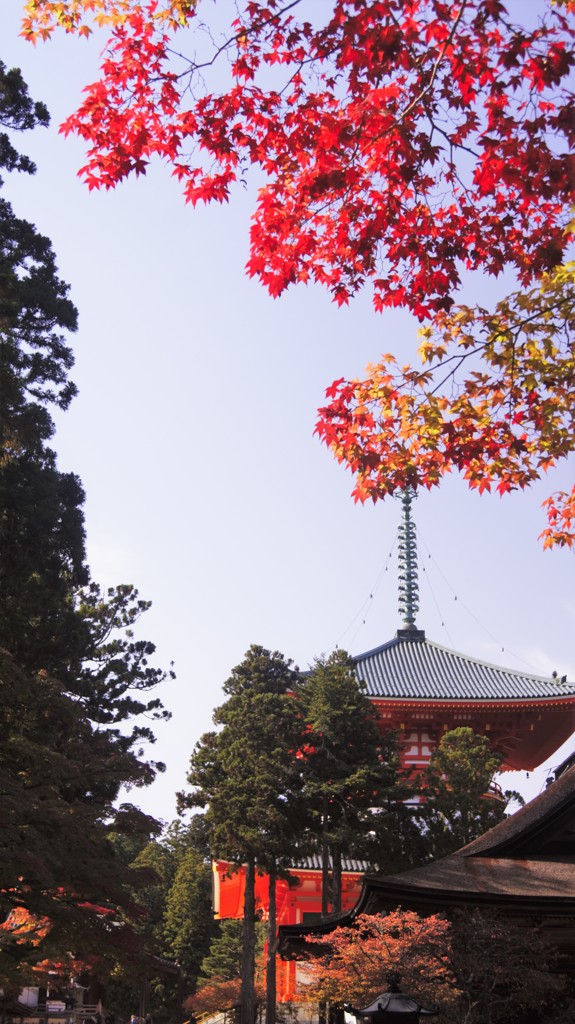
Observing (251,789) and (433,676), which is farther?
(433,676)

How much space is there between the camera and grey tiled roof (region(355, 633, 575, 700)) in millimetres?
28594

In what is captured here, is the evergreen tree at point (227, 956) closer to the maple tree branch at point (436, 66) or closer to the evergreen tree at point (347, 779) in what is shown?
the evergreen tree at point (347, 779)

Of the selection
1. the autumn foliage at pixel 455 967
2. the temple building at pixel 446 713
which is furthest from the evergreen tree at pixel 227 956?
the autumn foliage at pixel 455 967

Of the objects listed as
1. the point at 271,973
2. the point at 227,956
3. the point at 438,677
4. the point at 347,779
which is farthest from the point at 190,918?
the point at 347,779

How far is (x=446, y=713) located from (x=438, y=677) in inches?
99.8

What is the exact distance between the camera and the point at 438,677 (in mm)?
30750

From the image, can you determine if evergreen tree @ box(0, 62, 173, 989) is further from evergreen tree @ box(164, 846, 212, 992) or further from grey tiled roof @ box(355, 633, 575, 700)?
evergreen tree @ box(164, 846, 212, 992)

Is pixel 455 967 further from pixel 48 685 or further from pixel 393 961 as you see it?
pixel 48 685

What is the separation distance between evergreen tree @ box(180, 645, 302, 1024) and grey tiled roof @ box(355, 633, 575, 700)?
649cm

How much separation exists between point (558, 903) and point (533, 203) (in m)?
7.42

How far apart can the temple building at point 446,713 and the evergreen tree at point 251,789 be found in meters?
4.81

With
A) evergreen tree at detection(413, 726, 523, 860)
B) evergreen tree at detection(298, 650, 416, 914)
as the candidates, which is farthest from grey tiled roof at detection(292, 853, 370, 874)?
evergreen tree at detection(413, 726, 523, 860)

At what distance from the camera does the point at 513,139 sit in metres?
5.75

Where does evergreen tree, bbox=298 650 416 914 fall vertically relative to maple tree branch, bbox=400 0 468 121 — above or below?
below
